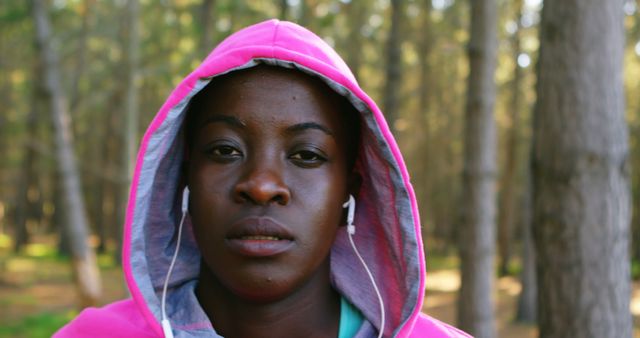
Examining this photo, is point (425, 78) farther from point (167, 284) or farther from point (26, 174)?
point (167, 284)

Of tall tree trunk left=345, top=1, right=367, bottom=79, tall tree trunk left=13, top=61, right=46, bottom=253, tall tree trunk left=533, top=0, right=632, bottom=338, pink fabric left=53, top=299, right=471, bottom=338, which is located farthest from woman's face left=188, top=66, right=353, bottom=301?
tall tree trunk left=13, top=61, right=46, bottom=253

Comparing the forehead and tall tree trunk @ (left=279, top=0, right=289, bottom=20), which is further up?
tall tree trunk @ (left=279, top=0, right=289, bottom=20)

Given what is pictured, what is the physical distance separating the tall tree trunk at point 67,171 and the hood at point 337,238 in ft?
26.1

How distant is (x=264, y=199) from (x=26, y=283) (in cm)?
1706

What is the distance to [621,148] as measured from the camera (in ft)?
9.00

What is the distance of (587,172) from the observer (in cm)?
270

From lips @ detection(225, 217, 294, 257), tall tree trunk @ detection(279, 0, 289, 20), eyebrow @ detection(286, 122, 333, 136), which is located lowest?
lips @ detection(225, 217, 294, 257)

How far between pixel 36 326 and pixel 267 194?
10904 mm

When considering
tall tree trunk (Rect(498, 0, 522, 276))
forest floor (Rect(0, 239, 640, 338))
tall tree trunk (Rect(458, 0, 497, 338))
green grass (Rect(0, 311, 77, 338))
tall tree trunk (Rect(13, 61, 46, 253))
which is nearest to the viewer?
tall tree trunk (Rect(458, 0, 497, 338))

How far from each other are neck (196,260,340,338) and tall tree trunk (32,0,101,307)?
26.7ft

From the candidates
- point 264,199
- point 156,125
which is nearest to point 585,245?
point 264,199

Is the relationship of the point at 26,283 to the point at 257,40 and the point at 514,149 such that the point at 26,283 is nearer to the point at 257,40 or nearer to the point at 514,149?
the point at 514,149

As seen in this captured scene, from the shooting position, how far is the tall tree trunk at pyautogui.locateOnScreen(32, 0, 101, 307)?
933cm

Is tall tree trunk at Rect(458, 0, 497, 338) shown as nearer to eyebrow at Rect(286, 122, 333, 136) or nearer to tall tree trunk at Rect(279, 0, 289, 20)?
tall tree trunk at Rect(279, 0, 289, 20)
